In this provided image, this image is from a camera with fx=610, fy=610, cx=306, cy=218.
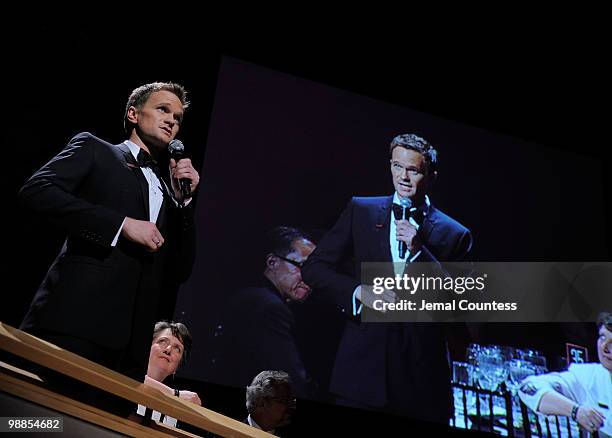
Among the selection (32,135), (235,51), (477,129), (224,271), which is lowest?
(224,271)

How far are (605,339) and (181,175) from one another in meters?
3.46

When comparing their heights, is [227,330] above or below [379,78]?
below

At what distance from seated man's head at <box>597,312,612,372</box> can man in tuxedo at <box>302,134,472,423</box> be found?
1049mm

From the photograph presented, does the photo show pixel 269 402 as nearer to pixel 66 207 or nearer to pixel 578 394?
pixel 66 207

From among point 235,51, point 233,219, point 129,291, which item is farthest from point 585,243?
point 129,291

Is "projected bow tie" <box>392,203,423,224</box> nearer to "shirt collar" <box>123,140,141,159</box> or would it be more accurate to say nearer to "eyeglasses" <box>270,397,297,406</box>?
"eyeglasses" <box>270,397,297,406</box>

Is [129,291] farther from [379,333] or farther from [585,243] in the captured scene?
[585,243]

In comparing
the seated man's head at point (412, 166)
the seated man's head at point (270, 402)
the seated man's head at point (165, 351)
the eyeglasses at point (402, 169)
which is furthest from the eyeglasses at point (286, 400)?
the eyeglasses at point (402, 169)

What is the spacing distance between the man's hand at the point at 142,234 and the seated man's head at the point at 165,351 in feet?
3.69

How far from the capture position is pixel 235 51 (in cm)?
448

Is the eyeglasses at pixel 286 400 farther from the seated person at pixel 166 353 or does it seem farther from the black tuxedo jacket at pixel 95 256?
the black tuxedo jacket at pixel 95 256

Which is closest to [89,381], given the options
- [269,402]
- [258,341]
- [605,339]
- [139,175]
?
[139,175]

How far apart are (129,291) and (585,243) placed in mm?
3948

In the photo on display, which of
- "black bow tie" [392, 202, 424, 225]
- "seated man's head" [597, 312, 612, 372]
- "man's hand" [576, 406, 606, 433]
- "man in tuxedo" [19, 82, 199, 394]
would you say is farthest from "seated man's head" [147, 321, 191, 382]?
"seated man's head" [597, 312, 612, 372]
